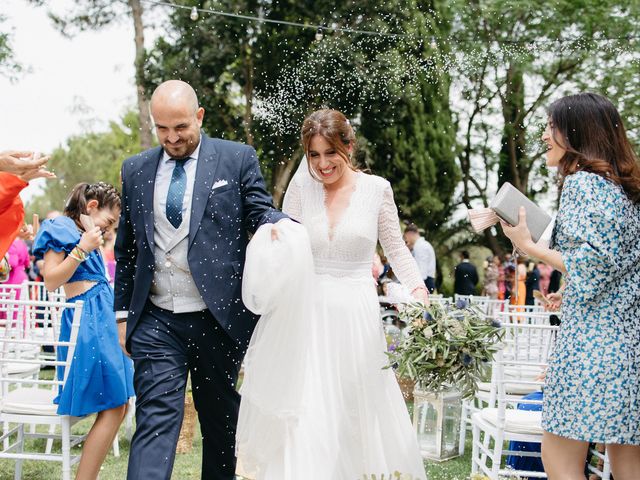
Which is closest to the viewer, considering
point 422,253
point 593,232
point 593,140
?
point 593,232

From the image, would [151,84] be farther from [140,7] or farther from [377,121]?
[377,121]

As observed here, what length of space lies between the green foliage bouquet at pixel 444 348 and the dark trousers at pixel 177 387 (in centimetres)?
78

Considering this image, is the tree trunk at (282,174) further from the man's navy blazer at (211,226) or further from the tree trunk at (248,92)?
the man's navy blazer at (211,226)

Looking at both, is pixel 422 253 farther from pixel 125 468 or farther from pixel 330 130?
pixel 330 130

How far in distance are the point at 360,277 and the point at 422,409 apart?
2.45 m

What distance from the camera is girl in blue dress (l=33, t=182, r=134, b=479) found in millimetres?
3969

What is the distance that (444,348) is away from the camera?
3270 mm

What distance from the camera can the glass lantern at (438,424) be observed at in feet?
18.1

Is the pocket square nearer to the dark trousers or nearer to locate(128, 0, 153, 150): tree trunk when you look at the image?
the dark trousers

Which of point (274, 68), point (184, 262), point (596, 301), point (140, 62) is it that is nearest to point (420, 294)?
point (596, 301)

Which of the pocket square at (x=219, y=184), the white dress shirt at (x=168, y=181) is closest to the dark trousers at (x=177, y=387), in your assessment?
the white dress shirt at (x=168, y=181)

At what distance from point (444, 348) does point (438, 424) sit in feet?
8.00

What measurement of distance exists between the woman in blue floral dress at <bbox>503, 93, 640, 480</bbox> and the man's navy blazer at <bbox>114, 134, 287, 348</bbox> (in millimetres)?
1264

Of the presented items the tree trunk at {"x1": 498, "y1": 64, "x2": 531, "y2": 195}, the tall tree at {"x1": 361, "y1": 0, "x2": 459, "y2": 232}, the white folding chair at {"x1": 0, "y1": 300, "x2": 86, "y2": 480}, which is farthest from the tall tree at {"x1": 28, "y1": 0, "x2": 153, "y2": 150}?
the white folding chair at {"x1": 0, "y1": 300, "x2": 86, "y2": 480}
